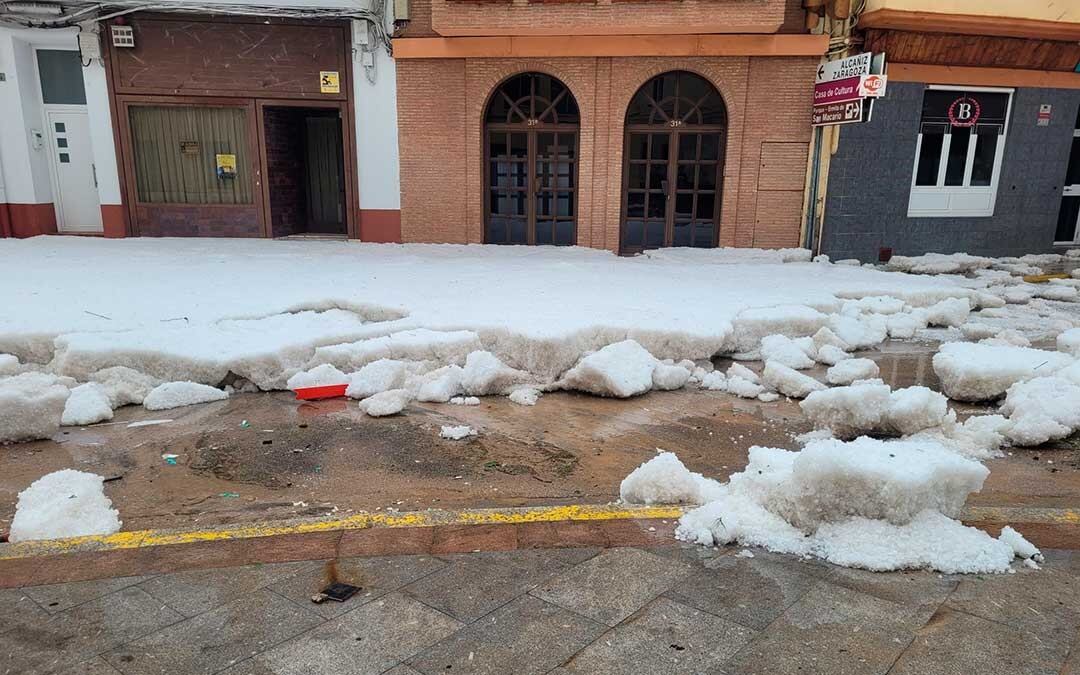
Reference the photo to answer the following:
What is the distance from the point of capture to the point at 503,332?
6359 millimetres

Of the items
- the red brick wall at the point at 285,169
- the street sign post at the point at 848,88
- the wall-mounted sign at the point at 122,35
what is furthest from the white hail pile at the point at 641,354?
the wall-mounted sign at the point at 122,35

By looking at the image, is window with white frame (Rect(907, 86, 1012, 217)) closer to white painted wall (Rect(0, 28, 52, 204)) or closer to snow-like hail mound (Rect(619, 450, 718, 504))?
snow-like hail mound (Rect(619, 450, 718, 504))

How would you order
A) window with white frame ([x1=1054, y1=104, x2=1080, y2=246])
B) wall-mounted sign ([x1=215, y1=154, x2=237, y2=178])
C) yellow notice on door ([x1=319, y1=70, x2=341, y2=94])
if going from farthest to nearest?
window with white frame ([x1=1054, y1=104, x2=1080, y2=246]) → wall-mounted sign ([x1=215, y1=154, x2=237, y2=178]) → yellow notice on door ([x1=319, y1=70, x2=341, y2=94])

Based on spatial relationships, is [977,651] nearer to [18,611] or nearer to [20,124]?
[18,611]

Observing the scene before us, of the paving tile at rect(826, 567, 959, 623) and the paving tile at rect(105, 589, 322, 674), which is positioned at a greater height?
the paving tile at rect(826, 567, 959, 623)

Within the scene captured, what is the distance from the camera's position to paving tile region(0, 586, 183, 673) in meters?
2.62

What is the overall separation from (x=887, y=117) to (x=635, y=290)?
22.3ft

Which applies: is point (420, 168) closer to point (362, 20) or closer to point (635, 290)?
point (362, 20)

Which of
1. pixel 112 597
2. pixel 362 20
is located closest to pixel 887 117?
pixel 362 20

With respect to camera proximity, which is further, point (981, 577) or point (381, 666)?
point (981, 577)

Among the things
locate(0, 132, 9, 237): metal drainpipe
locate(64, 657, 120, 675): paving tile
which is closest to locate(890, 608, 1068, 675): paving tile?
locate(64, 657, 120, 675): paving tile

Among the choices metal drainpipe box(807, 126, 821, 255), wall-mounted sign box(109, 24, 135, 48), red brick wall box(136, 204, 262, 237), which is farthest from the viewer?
red brick wall box(136, 204, 262, 237)

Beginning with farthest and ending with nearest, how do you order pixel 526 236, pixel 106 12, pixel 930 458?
pixel 526 236
pixel 106 12
pixel 930 458

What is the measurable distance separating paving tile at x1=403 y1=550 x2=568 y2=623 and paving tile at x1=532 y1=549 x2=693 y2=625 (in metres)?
0.09
